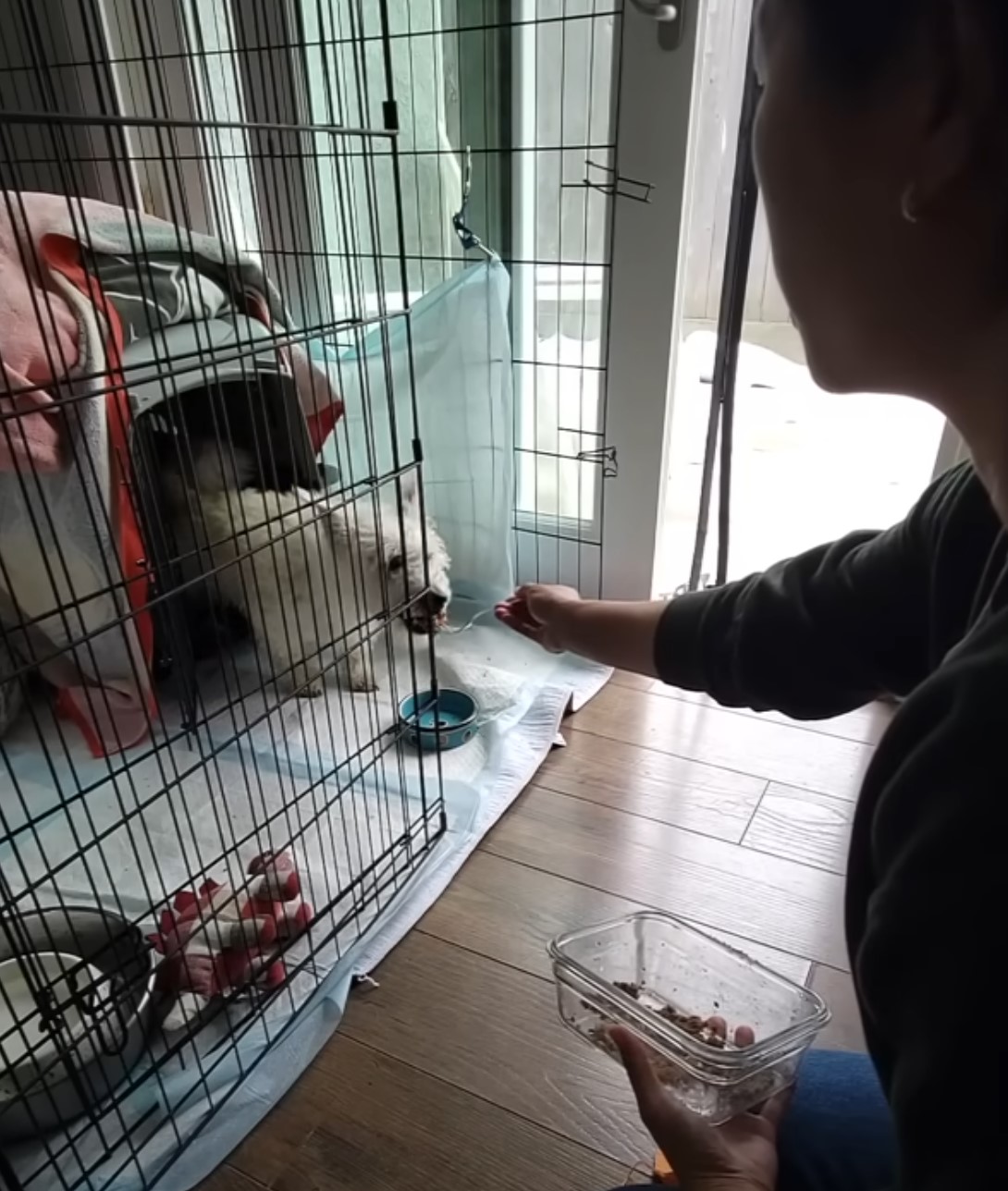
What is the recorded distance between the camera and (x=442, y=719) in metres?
1.67

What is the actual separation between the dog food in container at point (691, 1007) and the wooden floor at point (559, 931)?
5.4 inches

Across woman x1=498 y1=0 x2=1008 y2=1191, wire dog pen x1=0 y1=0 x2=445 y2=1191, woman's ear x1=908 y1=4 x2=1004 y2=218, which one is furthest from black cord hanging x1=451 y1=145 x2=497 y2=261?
woman's ear x1=908 y1=4 x2=1004 y2=218

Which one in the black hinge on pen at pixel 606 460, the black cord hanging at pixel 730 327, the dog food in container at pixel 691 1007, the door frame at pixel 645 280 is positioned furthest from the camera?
the black hinge on pen at pixel 606 460

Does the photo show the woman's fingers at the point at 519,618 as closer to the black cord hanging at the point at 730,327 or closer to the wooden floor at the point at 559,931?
the wooden floor at the point at 559,931

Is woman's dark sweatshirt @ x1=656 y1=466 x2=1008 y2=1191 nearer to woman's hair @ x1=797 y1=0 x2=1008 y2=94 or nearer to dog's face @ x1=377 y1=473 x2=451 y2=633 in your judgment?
woman's hair @ x1=797 y1=0 x2=1008 y2=94

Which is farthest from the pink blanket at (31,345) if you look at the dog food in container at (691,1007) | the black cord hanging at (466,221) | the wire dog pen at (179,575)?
the dog food in container at (691,1007)

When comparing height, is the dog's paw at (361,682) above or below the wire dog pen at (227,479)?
below

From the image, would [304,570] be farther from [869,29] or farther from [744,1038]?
[869,29]

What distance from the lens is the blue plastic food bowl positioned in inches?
61.7

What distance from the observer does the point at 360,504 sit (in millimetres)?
1680

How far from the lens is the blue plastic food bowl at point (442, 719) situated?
1.57 metres

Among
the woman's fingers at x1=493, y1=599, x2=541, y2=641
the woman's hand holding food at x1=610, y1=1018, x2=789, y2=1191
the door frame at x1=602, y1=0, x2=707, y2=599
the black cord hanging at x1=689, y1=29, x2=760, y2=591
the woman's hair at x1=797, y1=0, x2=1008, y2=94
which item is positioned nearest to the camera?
the woman's hair at x1=797, y1=0, x2=1008, y2=94

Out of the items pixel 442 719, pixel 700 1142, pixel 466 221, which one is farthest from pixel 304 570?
pixel 700 1142

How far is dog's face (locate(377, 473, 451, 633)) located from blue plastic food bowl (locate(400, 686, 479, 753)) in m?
0.14
